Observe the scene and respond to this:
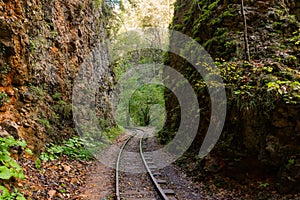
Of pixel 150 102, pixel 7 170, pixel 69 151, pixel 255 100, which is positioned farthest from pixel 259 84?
pixel 150 102

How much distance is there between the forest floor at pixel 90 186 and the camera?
19.8 ft

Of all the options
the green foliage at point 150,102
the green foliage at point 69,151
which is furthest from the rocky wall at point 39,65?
the green foliage at point 150,102

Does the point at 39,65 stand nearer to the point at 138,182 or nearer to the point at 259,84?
the point at 138,182

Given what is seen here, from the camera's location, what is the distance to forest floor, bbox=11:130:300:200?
6.04m

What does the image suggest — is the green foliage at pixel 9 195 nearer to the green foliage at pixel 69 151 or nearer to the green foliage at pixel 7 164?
the green foliage at pixel 7 164

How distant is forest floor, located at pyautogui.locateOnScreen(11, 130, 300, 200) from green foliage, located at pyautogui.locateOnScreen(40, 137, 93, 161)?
0.27 metres

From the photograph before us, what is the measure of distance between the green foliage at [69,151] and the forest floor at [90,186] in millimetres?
265

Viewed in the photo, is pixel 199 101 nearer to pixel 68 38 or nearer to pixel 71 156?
pixel 71 156

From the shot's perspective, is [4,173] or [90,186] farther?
[90,186]

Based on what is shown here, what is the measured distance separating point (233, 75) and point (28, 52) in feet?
22.1

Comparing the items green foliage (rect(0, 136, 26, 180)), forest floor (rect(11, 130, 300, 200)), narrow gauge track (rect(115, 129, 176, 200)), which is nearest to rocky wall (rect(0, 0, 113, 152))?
green foliage (rect(0, 136, 26, 180))

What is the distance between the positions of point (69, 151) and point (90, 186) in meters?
2.68

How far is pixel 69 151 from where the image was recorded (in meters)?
9.91

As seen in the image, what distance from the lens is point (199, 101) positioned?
1022 centimetres
